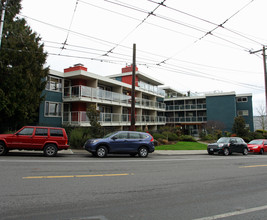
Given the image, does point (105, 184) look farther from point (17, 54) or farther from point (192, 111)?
point (192, 111)

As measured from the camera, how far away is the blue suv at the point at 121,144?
1252 cm

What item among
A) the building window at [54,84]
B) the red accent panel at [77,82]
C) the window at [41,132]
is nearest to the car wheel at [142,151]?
the window at [41,132]

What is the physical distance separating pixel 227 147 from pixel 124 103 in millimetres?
14306

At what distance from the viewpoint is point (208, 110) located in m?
41.0

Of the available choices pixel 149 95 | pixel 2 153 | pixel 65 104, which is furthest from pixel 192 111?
pixel 2 153

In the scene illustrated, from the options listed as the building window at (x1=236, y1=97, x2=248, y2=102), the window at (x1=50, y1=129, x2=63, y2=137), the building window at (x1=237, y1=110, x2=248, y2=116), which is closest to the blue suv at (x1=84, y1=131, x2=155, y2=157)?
the window at (x1=50, y1=129, x2=63, y2=137)

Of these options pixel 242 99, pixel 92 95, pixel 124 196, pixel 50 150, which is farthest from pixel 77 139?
pixel 242 99

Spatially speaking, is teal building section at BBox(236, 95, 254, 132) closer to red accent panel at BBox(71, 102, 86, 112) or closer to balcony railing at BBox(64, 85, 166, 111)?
balcony railing at BBox(64, 85, 166, 111)

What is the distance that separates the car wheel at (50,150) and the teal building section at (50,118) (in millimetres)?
8016

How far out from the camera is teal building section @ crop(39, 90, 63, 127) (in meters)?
19.8

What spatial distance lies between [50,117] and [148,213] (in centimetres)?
1849

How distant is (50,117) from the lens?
20516 millimetres

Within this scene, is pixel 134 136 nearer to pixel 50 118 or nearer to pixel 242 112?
pixel 50 118

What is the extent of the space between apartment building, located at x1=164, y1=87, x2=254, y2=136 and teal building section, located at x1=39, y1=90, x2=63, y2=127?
23862 mm
